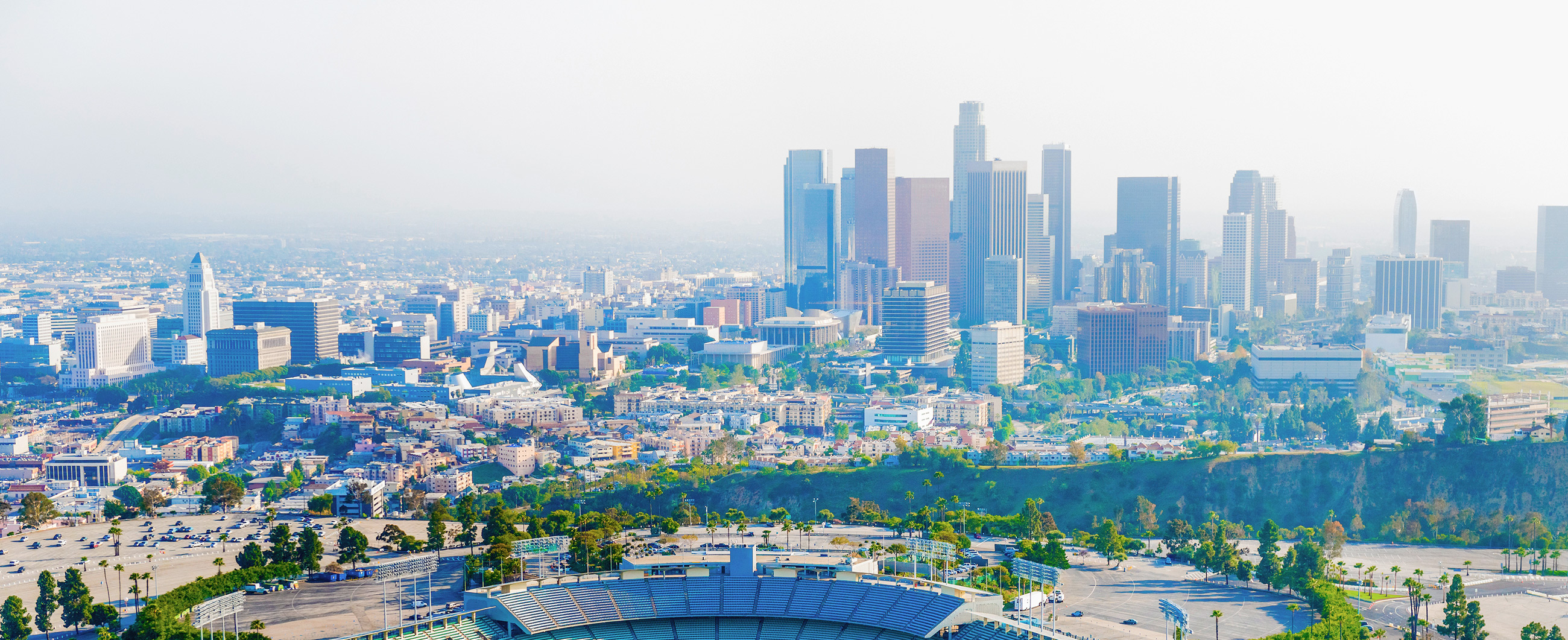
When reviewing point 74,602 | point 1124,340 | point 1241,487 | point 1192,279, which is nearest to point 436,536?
point 74,602

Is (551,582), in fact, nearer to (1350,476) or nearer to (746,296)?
(1350,476)

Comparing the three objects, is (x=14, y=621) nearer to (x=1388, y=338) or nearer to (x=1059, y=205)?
(x=1388, y=338)

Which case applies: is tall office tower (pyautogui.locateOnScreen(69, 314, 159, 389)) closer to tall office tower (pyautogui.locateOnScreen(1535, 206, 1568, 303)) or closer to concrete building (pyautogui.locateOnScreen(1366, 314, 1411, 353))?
concrete building (pyautogui.locateOnScreen(1366, 314, 1411, 353))

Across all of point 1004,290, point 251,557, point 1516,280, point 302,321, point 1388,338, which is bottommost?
point 251,557

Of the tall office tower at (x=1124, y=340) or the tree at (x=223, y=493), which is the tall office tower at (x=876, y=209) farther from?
the tree at (x=223, y=493)

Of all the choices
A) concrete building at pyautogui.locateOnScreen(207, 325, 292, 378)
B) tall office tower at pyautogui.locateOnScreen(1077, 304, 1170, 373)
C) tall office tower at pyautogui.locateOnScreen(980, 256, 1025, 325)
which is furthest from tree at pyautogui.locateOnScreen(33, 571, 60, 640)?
tall office tower at pyautogui.locateOnScreen(980, 256, 1025, 325)

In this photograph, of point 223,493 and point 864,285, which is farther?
point 864,285

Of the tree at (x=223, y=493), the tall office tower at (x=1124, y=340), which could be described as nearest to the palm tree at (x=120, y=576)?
the tree at (x=223, y=493)
